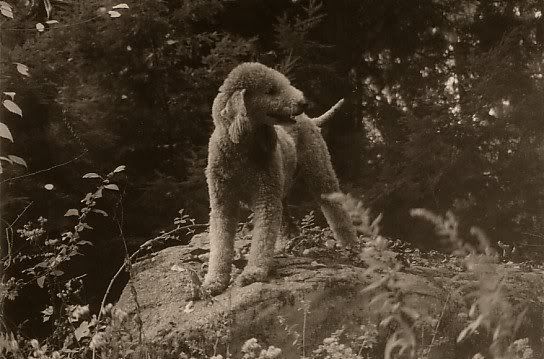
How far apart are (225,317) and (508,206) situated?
4.02 metres

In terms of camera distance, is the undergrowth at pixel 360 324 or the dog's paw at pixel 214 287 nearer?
the undergrowth at pixel 360 324

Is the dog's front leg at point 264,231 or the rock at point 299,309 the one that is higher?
the dog's front leg at point 264,231

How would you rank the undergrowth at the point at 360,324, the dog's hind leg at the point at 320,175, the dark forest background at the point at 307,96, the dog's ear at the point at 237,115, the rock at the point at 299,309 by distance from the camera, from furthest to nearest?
the dark forest background at the point at 307,96, the dog's hind leg at the point at 320,175, the dog's ear at the point at 237,115, the rock at the point at 299,309, the undergrowth at the point at 360,324

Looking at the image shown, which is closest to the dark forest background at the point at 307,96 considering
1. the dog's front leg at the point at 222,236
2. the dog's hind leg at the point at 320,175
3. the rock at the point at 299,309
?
the dog's front leg at the point at 222,236

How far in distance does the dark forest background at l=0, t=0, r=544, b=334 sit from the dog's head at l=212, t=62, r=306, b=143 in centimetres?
137

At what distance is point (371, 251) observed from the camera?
212 centimetres

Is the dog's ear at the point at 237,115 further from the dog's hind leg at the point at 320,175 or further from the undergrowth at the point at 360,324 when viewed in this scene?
the dog's hind leg at the point at 320,175

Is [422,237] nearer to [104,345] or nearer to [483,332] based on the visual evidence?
[483,332]

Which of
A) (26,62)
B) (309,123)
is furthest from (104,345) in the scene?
(26,62)

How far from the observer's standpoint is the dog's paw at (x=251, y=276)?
13.2ft

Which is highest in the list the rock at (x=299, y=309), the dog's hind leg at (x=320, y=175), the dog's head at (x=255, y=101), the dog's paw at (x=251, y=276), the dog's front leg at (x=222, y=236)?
the dog's head at (x=255, y=101)

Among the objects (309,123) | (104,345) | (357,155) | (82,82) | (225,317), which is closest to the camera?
(104,345)

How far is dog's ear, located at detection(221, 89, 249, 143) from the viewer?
12.9ft

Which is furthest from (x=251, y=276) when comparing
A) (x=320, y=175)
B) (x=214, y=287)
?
(x=320, y=175)
